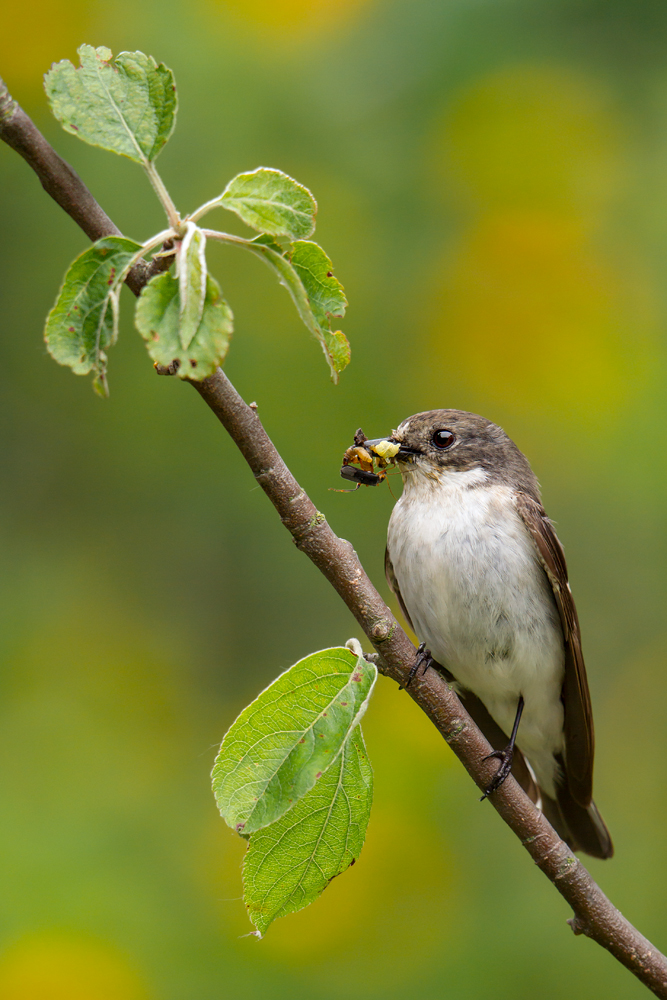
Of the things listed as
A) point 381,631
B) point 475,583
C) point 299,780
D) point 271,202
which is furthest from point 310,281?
point 475,583

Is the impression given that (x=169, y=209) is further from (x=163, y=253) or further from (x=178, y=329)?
(x=178, y=329)

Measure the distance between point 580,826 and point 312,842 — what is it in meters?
2.51

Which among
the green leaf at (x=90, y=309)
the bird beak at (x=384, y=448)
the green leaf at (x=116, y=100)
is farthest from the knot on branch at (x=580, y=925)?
the green leaf at (x=116, y=100)

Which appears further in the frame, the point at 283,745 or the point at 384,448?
the point at 384,448

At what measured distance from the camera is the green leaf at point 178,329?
46.6 inches

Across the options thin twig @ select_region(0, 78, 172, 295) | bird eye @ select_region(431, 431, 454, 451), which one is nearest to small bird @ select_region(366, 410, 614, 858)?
bird eye @ select_region(431, 431, 454, 451)

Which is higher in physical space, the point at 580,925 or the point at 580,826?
the point at 580,925

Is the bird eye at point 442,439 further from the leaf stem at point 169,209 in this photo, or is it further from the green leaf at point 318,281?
the leaf stem at point 169,209

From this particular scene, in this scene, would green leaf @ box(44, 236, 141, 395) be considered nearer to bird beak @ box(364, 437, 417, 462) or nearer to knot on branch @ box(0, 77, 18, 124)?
knot on branch @ box(0, 77, 18, 124)

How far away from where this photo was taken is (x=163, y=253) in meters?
1.26

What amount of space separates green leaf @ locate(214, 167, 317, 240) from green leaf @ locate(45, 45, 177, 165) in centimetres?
14

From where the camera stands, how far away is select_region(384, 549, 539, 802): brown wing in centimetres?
379

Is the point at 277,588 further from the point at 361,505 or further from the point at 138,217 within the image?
the point at 138,217

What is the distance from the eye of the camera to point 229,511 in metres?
4.90
